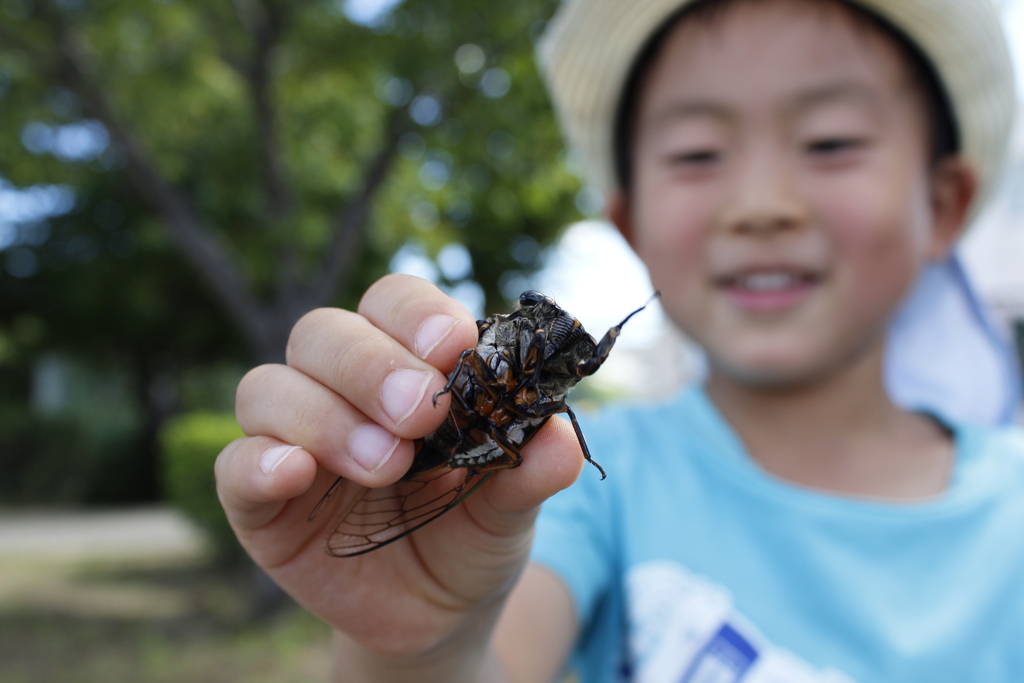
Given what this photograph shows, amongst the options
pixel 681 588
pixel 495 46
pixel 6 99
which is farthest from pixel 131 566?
pixel 681 588

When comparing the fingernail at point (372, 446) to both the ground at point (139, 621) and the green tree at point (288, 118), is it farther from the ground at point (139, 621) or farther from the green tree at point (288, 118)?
the ground at point (139, 621)

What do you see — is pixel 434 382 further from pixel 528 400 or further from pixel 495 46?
pixel 495 46

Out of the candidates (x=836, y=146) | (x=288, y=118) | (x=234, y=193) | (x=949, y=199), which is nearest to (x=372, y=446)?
(x=836, y=146)

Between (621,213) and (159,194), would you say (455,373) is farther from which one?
(159,194)

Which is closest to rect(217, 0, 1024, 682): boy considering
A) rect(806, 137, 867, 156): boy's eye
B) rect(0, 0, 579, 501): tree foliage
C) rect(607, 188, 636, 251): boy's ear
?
rect(806, 137, 867, 156): boy's eye

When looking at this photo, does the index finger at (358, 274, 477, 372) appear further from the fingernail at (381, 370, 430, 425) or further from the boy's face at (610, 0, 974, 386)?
the boy's face at (610, 0, 974, 386)

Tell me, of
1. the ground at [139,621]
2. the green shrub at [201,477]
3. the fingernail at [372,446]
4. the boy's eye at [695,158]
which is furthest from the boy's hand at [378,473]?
the green shrub at [201,477]
